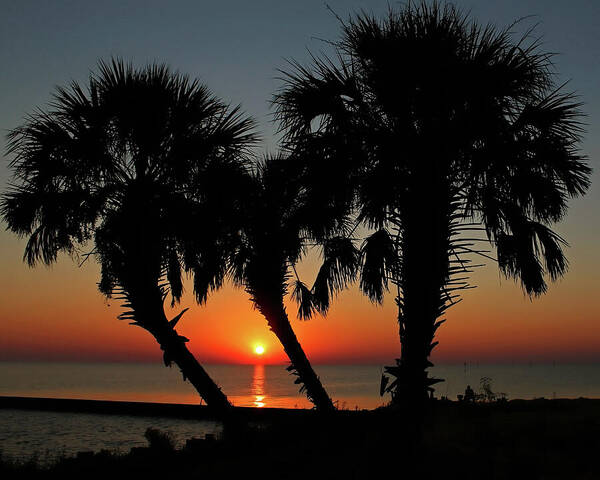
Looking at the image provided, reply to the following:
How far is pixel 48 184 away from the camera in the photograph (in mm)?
12125

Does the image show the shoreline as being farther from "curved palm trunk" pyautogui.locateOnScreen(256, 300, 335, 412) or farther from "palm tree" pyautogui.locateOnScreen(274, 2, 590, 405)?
"palm tree" pyautogui.locateOnScreen(274, 2, 590, 405)

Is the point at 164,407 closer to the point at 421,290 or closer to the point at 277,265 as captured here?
the point at 277,265

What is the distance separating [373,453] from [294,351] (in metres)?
6.17

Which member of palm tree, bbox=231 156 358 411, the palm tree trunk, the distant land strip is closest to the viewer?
the palm tree trunk

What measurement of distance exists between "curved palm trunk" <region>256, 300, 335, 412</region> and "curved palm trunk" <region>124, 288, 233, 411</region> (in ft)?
11.1

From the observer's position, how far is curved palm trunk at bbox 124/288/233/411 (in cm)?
1210

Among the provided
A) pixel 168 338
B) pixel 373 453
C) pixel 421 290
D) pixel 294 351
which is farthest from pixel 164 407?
pixel 421 290

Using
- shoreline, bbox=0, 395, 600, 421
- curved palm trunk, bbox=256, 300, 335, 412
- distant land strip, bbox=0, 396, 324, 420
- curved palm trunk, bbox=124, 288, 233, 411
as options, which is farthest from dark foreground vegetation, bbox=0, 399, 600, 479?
distant land strip, bbox=0, 396, 324, 420

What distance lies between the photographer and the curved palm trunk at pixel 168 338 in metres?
12.1

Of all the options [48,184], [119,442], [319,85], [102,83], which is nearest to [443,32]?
[319,85]

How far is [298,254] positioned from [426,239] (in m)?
7.96

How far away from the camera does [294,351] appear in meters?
16.1

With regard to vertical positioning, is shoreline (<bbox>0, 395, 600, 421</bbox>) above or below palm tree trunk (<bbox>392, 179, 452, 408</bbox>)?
below

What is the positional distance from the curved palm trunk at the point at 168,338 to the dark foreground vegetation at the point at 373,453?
3.14ft
